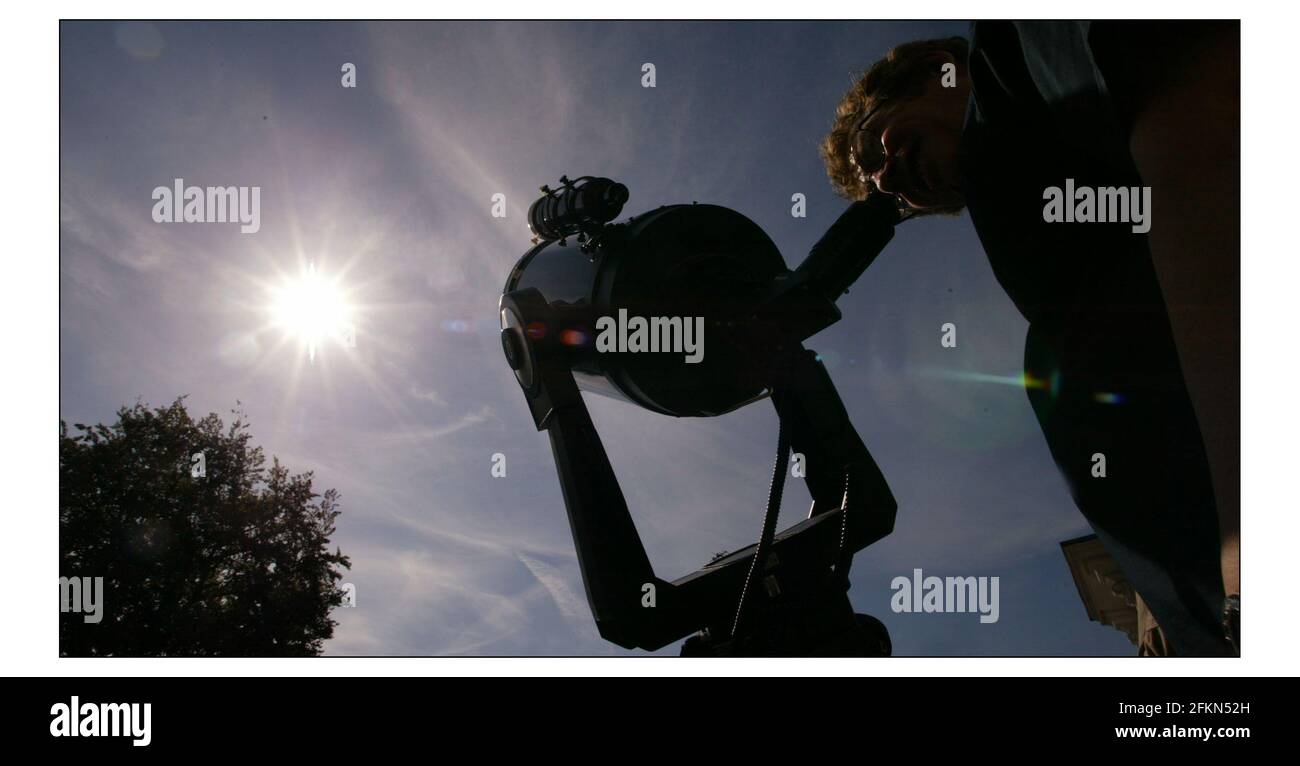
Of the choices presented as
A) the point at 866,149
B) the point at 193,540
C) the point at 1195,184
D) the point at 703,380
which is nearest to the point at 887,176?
the point at 866,149

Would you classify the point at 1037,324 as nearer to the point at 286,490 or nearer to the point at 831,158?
the point at 831,158

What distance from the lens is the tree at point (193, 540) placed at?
458 centimetres

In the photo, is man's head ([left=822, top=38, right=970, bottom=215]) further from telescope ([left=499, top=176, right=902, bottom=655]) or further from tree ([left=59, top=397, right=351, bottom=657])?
tree ([left=59, top=397, right=351, bottom=657])

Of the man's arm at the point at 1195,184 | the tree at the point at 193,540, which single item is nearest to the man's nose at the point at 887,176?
the man's arm at the point at 1195,184

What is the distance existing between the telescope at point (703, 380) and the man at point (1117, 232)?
19.8 inches

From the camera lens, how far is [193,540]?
5.74 m

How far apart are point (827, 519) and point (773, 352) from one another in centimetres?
72

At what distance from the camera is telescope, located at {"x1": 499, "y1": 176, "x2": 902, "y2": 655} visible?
8.94 ft

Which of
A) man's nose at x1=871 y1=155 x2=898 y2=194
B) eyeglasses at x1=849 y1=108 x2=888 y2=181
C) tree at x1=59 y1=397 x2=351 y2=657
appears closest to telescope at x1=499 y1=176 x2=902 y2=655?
man's nose at x1=871 y1=155 x2=898 y2=194

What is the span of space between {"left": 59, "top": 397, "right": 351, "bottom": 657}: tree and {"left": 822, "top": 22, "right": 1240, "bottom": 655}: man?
159 inches

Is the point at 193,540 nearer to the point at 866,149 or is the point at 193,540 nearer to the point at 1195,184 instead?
the point at 866,149

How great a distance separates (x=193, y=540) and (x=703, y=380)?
485 cm

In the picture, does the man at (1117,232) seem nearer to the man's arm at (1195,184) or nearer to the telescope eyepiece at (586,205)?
the man's arm at (1195,184)

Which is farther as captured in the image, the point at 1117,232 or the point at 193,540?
the point at 193,540
